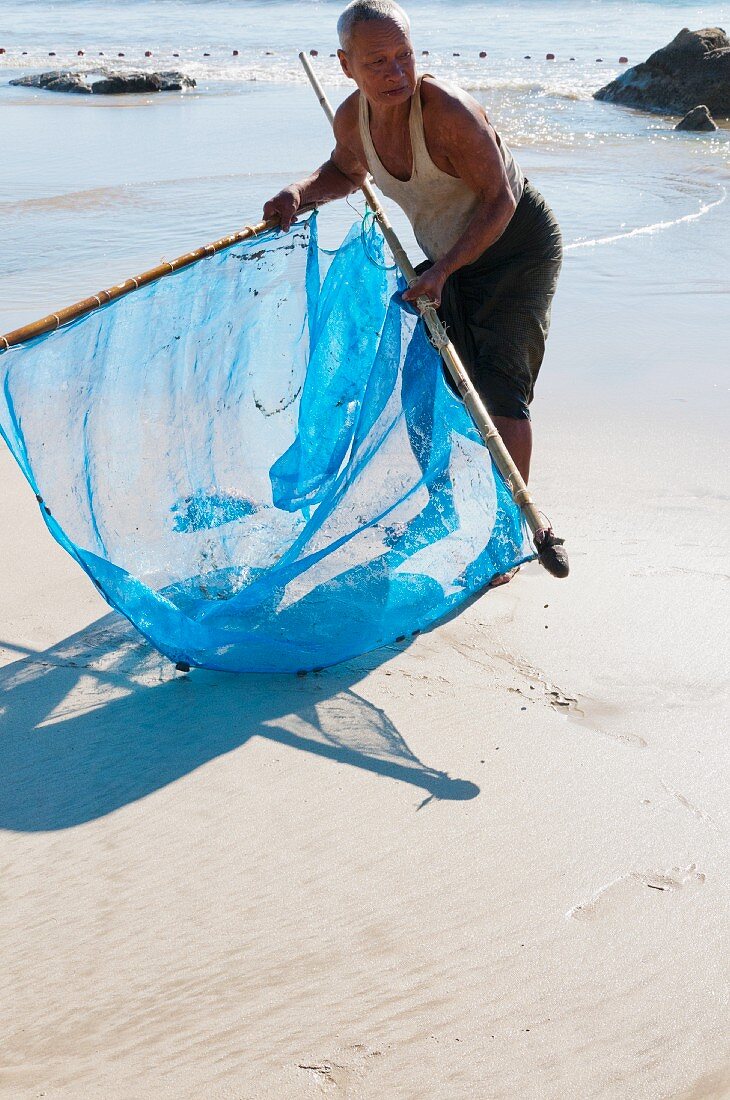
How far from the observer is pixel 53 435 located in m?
2.54

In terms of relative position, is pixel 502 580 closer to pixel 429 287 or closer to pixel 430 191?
pixel 429 287

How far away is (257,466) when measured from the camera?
3121mm

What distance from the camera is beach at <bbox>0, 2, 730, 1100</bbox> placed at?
5.77 feet

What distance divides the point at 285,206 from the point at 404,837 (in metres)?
1.83

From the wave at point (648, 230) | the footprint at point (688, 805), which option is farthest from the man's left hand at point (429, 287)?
the wave at point (648, 230)

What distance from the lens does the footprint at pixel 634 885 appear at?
6.59 ft

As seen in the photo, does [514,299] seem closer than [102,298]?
No

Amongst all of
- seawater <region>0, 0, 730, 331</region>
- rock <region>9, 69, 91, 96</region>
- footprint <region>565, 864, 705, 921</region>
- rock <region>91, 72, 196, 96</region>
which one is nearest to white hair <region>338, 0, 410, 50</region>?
seawater <region>0, 0, 730, 331</region>

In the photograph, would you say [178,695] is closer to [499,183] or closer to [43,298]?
[499,183]

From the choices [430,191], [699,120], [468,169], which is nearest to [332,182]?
[430,191]

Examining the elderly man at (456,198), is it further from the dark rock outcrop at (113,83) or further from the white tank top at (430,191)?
the dark rock outcrop at (113,83)

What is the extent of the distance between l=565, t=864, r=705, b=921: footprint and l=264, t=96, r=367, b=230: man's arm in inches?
79.7

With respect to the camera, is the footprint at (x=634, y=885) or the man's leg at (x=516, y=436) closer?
the footprint at (x=634, y=885)

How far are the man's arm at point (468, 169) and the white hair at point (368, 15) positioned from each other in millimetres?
182
